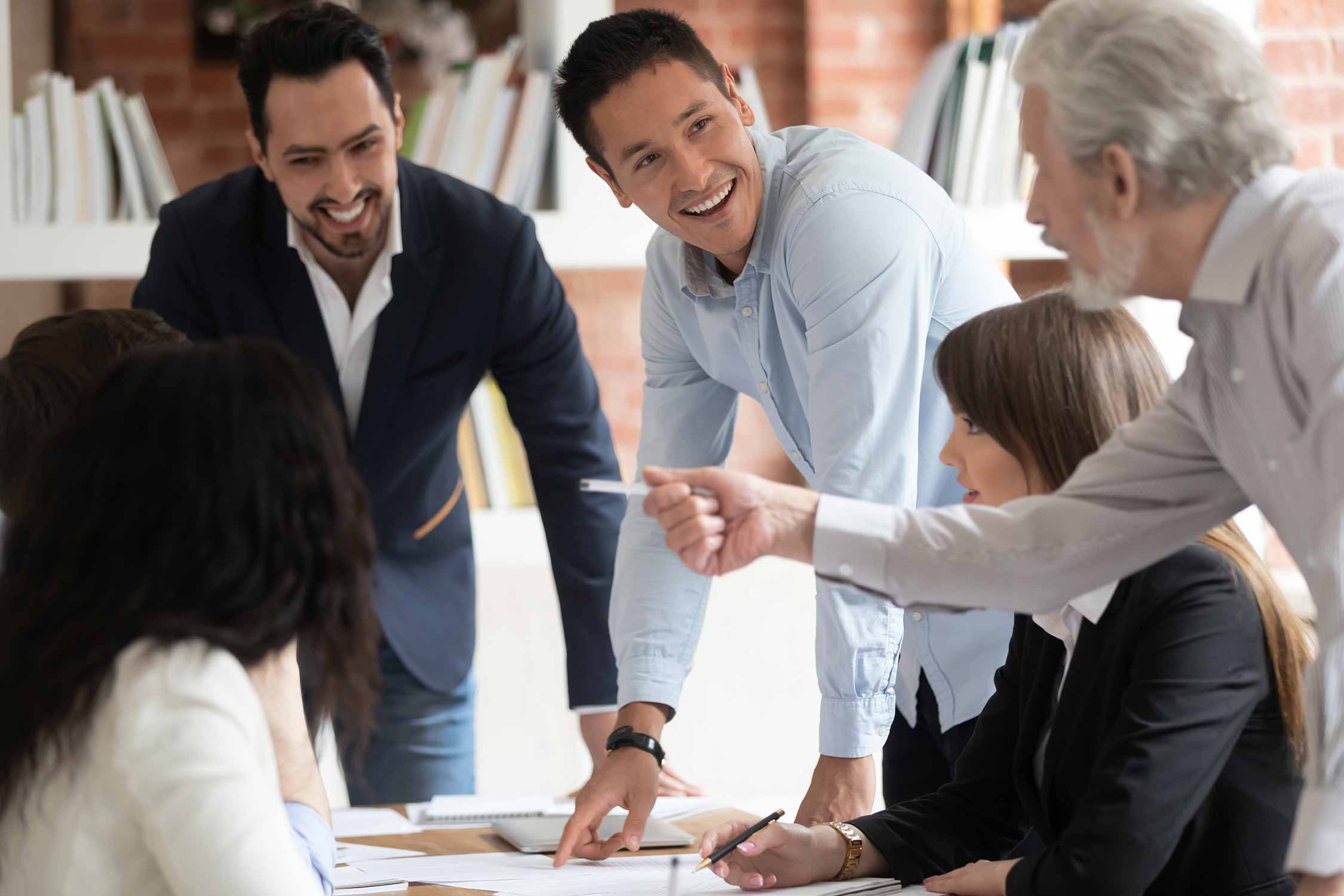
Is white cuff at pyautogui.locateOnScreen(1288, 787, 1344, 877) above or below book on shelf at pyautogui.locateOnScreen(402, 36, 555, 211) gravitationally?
below

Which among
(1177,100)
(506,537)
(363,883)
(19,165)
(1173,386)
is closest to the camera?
(1177,100)

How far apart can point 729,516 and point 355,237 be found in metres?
1.29

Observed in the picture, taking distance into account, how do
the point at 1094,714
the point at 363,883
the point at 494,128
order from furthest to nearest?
the point at 494,128 → the point at 363,883 → the point at 1094,714

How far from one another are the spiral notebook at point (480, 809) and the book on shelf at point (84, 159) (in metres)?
1.50

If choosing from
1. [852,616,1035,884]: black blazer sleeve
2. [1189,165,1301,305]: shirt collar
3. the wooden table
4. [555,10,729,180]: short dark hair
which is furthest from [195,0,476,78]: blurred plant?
[1189,165,1301,305]: shirt collar

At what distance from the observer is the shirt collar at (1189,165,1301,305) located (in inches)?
38.5

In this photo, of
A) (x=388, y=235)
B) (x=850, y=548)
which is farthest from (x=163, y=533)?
(x=388, y=235)

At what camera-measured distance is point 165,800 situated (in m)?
0.88

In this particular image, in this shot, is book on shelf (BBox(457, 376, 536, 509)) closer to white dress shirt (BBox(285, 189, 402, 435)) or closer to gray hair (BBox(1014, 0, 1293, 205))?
white dress shirt (BBox(285, 189, 402, 435))

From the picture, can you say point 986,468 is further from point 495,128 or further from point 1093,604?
point 495,128

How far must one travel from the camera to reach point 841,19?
3.66 m

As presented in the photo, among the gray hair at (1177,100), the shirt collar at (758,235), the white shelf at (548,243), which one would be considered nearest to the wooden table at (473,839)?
the shirt collar at (758,235)

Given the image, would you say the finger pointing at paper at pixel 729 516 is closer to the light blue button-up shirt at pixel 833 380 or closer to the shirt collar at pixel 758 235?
the light blue button-up shirt at pixel 833 380

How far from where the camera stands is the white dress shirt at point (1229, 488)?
90cm
